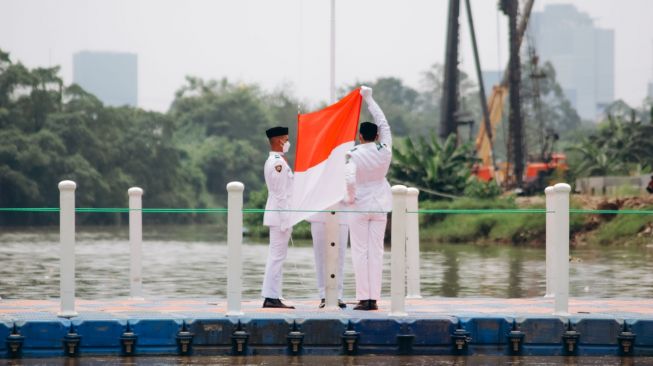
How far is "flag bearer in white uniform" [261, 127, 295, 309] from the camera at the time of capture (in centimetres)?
1327

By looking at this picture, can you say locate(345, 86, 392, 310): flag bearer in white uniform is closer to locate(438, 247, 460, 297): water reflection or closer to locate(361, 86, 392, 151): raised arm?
locate(361, 86, 392, 151): raised arm

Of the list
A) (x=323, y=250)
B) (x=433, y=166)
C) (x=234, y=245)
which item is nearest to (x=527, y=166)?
(x=433, y=166)

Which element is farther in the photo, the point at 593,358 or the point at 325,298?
the point at 325,298

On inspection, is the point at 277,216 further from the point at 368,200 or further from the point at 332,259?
the point at 368,200

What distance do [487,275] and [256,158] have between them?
2839 inches

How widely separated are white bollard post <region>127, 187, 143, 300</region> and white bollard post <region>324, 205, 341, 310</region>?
1.95 m

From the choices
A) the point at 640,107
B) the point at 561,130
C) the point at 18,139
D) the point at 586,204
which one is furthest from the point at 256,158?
the point at 640,107

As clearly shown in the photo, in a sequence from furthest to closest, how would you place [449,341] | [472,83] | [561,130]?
[472,83], [561,130], [449,341]

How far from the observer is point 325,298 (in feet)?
43.0

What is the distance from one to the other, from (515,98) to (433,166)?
10975 millimetres

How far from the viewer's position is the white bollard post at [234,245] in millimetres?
11938

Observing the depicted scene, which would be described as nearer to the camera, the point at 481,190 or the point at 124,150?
the point at 481,190

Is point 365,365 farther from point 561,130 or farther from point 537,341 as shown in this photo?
point 561,130

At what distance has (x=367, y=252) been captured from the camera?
13156 millimetres
